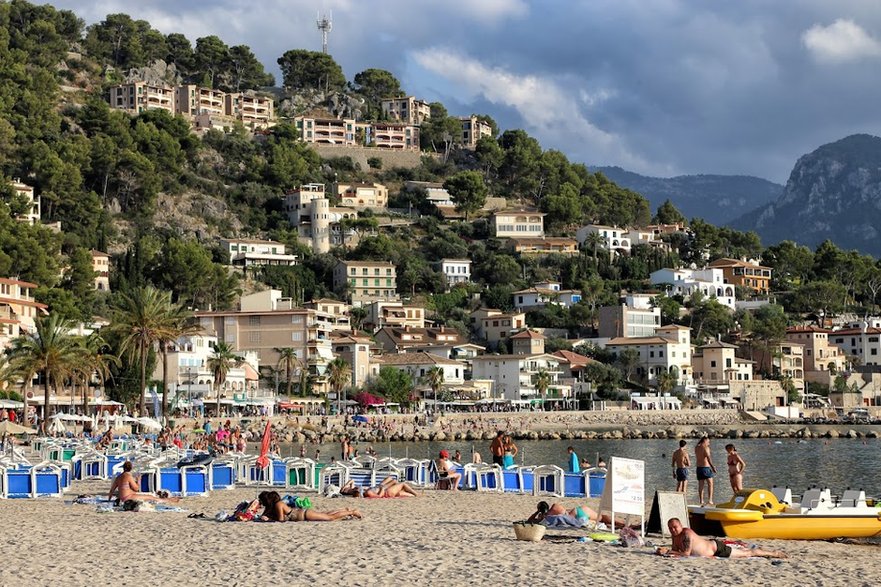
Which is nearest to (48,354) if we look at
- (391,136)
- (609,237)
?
(609,237)

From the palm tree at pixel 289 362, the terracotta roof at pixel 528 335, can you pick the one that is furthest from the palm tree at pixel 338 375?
the terracotta roof at pixel 528 335

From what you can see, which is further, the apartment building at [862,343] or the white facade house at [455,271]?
the white facade house at [455,271]

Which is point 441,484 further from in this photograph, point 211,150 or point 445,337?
point 211,150

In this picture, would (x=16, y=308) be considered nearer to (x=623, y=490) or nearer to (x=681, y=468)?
(x=681, y=468)

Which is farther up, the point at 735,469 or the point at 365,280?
Answer: the point at 365,280

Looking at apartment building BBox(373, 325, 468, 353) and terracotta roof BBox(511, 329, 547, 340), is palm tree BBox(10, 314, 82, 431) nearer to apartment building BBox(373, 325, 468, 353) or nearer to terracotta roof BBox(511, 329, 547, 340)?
apartment building BBox(373, 325, 468, 353)

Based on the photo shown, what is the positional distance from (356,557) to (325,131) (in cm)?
12397

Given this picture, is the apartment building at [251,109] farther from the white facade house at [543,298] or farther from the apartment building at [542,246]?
the white facade house at [543,298]

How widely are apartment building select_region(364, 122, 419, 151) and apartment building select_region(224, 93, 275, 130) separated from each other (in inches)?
441

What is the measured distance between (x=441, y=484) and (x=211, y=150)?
101 meters

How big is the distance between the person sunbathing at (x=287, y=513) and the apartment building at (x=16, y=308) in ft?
168

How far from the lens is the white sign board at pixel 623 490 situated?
628 inches

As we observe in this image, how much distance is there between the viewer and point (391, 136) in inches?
5413

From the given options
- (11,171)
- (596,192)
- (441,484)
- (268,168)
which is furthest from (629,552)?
(596,192)
